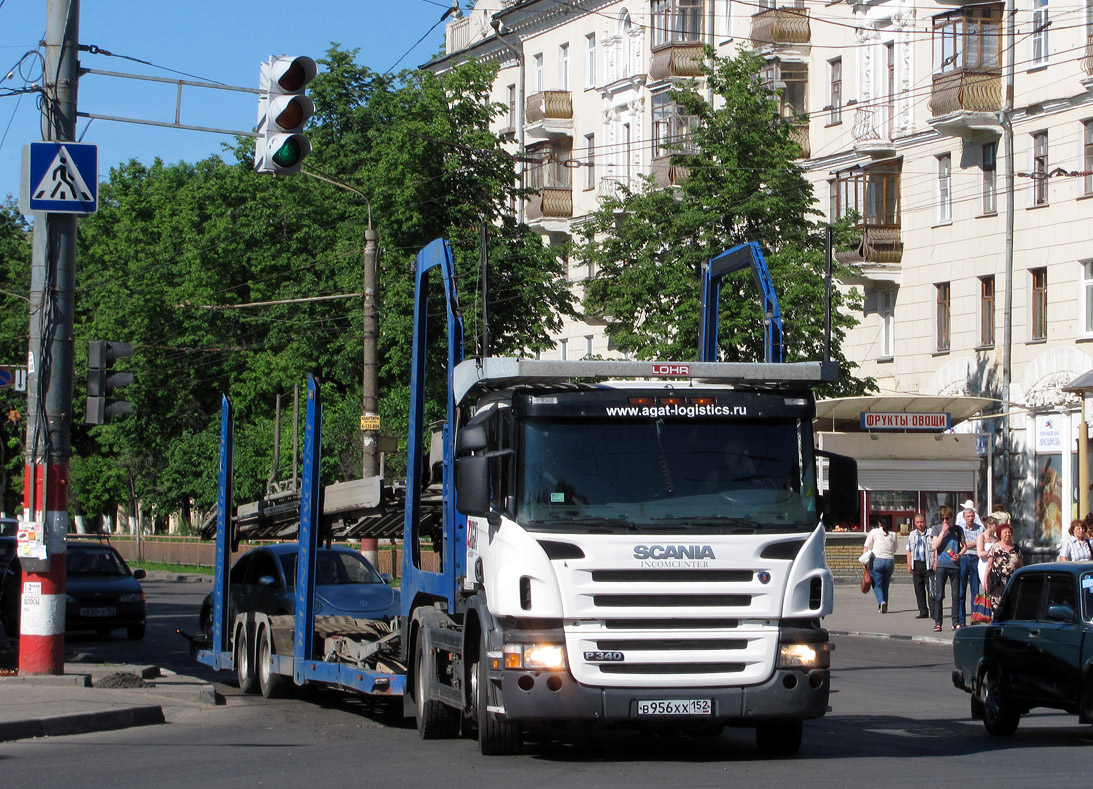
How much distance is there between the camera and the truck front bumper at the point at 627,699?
10.5 meters

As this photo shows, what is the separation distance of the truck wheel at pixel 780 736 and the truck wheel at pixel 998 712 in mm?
2446

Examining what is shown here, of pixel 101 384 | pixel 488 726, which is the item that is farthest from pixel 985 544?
pixel 488 726

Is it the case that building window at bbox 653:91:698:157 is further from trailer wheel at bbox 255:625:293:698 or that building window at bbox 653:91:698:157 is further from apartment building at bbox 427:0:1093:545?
trailer wheel at bbox 255:625:293:698

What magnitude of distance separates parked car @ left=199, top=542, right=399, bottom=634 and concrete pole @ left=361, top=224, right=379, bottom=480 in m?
11.0

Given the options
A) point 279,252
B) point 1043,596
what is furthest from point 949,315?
point 1043,596

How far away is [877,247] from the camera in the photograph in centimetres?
4525

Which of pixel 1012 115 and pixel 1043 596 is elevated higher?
pixel 1012 115

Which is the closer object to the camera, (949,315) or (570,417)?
(570,417)

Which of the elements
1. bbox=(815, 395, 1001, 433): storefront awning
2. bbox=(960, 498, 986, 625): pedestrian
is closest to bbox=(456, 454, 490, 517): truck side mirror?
bbox=(960, 498, 986, 625): pedestrian

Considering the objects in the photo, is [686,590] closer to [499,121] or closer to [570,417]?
[570,417]

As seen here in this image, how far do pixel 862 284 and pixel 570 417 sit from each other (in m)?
36.7

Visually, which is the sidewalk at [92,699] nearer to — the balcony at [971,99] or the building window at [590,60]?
the balcony at [971,99]

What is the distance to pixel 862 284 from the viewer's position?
4653cm

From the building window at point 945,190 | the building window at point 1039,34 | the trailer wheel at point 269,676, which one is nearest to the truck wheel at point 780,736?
the trailer wheel at point 269,676
